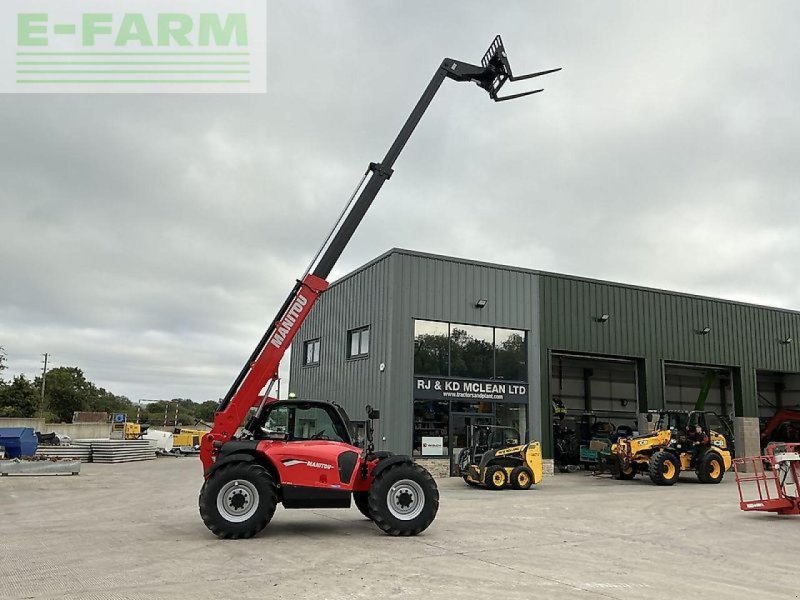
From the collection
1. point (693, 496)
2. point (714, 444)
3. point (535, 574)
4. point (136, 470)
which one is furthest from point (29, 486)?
point (714, 444)

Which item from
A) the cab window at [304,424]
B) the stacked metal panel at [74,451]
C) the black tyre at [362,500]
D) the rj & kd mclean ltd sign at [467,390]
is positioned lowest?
the stacked metal panel at [74,451]

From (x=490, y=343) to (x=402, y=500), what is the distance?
1375cm

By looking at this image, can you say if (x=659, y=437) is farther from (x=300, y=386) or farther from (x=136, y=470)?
(x=136, y=470)

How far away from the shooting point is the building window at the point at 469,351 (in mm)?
21719

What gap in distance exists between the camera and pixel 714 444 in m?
21.6

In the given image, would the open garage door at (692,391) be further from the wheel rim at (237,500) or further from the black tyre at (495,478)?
the wheel rim at (237,500)

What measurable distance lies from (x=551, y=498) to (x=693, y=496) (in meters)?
3.95

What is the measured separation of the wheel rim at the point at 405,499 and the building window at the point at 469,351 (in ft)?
38.0

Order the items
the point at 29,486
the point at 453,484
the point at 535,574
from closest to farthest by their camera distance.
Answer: the point at 535,574 → the point at 29,486 → the point at 453,484

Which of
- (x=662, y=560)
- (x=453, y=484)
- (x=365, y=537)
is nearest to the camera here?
(x=662, y=560)

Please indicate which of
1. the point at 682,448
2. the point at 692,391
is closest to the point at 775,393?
the point at 692,391

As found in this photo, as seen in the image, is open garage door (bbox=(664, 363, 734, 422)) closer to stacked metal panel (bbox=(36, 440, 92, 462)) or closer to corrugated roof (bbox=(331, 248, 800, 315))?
corrugated roof (bbox=(331, 248, 800, 315))

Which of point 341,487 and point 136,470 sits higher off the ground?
point 341,487

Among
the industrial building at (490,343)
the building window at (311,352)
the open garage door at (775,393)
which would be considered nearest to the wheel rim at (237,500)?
the industrial building at (490,343)
